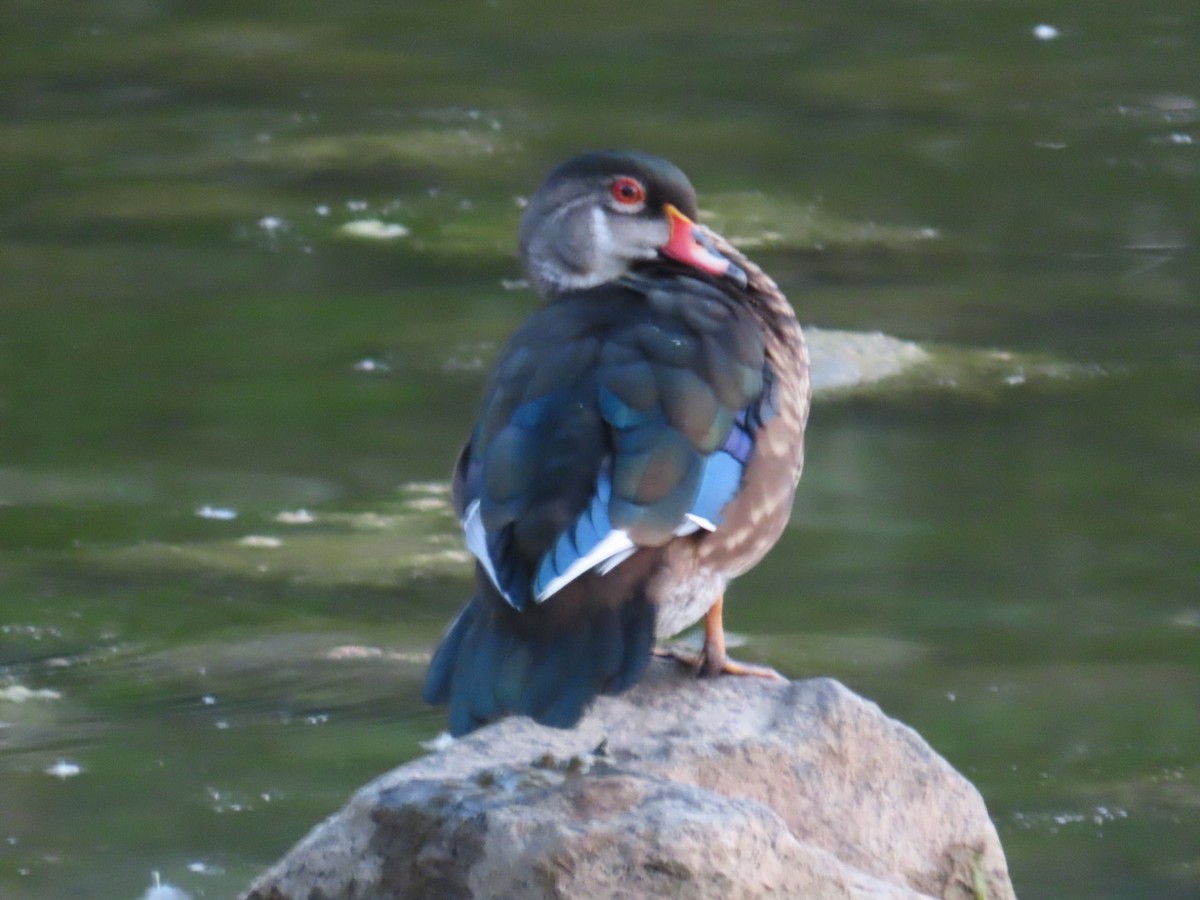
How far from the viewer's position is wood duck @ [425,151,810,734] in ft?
9.87

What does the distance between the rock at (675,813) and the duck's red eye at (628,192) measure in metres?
0.87

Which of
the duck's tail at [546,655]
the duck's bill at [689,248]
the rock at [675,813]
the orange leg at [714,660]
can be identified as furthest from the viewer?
the duck's bill at [689,248]

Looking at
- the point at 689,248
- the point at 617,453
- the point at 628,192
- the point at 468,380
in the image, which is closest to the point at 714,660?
the point at 617,453

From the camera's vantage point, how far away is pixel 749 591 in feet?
17.4

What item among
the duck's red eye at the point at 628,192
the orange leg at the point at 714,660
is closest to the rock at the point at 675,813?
the orange leg at the point at 714,660

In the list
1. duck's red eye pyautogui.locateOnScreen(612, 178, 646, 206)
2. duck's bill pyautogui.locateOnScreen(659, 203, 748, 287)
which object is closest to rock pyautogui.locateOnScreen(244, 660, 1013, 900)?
duck's bill pyautogui.locateOnScreen(659, 203, 748, 287)

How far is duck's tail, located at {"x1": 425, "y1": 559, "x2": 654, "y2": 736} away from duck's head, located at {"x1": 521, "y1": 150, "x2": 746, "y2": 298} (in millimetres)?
965

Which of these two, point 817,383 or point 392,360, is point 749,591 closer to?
point 817,383

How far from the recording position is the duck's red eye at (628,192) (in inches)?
155

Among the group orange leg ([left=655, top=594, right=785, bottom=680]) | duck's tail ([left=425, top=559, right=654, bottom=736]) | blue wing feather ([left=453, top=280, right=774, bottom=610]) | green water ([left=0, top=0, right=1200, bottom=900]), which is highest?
blue wing feather ([left=453, top=280, right=774, bottom=610])

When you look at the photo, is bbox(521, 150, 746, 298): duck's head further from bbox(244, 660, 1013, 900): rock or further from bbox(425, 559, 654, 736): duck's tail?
bbox(425, 559, 654, 736): duck's tail

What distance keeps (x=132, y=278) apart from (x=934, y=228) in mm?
2697

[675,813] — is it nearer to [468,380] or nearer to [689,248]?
[689,248]

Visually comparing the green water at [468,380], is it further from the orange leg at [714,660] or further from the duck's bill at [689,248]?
the duck's bill at [689,248]
